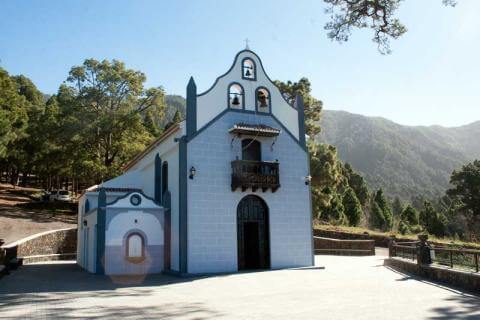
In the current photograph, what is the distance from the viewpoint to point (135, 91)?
134ft

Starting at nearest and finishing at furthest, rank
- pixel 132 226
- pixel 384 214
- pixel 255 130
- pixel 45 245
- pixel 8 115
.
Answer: pixel 132 226 → pixel 255 130 → pixel 45 245 → pixel 8 115 → pixel 384 214

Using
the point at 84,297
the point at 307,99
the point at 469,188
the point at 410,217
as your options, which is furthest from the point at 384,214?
the point at 84,297

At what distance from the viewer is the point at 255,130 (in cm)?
1994

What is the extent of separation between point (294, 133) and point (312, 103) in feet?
57.4

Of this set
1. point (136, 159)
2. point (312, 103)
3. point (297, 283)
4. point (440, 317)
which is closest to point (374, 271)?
point (297, 283)

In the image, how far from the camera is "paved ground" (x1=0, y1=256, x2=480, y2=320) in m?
9.26

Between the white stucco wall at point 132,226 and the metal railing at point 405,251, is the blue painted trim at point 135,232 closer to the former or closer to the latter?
the white stucco wall at point 132,226

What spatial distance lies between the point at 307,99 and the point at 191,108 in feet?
67.2

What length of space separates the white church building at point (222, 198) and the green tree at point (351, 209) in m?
37.8

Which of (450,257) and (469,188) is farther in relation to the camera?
(469,188)

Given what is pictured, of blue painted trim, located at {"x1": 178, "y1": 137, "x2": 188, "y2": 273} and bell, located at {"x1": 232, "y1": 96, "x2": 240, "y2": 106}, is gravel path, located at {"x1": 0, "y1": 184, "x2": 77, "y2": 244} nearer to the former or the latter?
blue painted trim, located at {"x1": 178, "y1": 137, "x2": 188, "y2": 273}

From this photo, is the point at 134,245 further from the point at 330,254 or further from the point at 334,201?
the point at 334,201

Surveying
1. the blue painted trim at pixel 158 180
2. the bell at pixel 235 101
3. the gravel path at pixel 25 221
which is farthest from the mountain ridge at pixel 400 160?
the bell at pixel 235 101

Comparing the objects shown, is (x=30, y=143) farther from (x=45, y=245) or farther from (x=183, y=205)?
(x=183, y=205)
